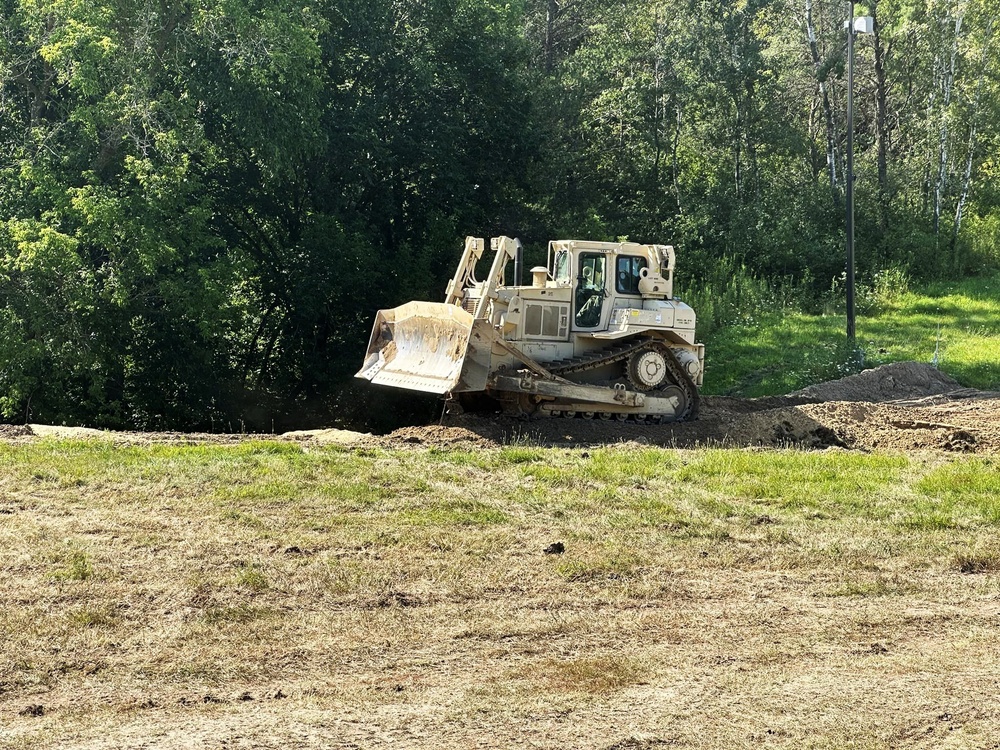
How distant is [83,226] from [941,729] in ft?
53.5

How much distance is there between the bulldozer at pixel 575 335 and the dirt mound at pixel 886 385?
4046 mm

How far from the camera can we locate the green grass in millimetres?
23656

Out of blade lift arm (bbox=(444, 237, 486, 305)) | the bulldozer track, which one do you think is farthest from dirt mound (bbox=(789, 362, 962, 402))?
blade lift arm (bbox=(444, 237, 486, 305))

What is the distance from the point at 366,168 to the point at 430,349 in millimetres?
9977

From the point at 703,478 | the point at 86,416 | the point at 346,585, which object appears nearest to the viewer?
the point at 346,585

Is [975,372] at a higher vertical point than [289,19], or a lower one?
lower

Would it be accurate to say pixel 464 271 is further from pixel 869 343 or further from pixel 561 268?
pixel 869 343

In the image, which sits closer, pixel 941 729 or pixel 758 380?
pixel 941 729

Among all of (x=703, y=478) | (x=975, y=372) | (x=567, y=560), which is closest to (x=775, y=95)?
(x=975, y=372)

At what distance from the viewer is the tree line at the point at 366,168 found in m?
20.4

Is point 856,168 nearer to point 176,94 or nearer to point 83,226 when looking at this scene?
point 176,94

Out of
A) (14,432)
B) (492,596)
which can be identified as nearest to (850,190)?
(14,432)

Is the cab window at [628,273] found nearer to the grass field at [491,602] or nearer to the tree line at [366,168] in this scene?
the grass field at [491,602]

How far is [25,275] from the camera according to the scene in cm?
2002
